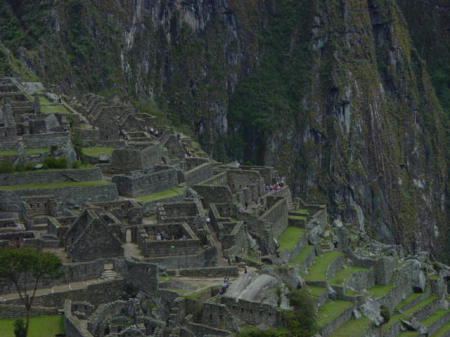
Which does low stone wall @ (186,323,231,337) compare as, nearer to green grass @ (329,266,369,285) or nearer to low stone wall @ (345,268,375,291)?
green grass @ (329,266,369,285)

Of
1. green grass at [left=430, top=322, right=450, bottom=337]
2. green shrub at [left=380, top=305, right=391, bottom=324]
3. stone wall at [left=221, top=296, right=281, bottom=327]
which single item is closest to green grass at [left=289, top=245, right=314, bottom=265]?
green shrub at [left=380, top=305, right=391, bottom=324]

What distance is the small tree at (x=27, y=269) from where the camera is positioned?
40.7 m

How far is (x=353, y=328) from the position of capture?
48.4 m

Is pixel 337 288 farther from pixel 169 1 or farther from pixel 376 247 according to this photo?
pixel 169 1

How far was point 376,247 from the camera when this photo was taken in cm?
6681

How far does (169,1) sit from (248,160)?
96.4ft

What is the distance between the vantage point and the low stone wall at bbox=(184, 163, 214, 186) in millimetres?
60619

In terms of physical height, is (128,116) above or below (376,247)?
above

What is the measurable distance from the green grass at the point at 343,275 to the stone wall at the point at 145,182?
9225mm

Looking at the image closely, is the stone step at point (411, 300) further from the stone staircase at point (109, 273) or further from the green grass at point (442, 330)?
the stone staircase at point (109, 273)

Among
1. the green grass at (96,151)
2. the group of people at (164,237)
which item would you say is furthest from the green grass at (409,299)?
the green grass at (96,151)

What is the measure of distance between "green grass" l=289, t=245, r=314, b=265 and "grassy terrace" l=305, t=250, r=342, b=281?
1.83ft

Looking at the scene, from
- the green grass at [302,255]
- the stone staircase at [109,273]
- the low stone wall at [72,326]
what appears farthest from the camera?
the green grass at [302,255]

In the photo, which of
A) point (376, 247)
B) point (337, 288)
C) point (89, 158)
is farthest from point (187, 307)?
point (376, 247)
